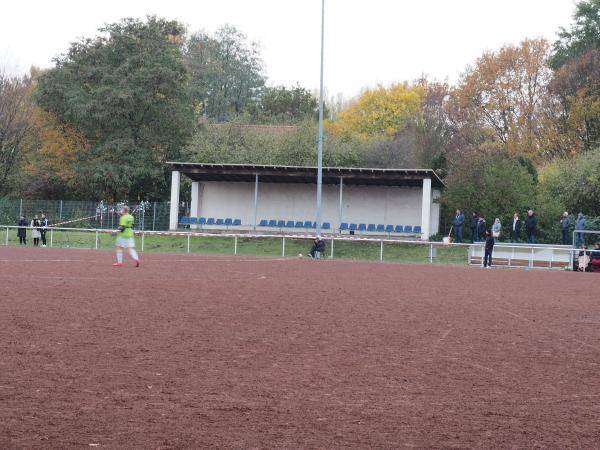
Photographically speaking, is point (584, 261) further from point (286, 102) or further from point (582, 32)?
point (286, 102)

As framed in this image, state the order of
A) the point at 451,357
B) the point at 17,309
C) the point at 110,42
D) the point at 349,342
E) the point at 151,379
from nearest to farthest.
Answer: the point at 151,379 < the point at 451,357 < the point at 349,342 < the point at 17,309 < the point at 110,42

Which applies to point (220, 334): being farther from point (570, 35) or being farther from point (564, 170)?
point (570, 35)

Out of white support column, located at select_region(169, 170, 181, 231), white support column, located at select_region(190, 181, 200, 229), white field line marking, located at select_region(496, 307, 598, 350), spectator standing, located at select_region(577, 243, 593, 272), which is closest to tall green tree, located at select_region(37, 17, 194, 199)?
white support column, located at select_region(190, 181, 200, 229)

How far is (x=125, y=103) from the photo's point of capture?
5919cm

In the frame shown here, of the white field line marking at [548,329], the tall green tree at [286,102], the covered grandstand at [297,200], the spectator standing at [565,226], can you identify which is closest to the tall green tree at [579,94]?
the covered grandstand at [297,200]

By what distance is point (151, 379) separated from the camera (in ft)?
28.6

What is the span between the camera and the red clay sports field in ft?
22.3

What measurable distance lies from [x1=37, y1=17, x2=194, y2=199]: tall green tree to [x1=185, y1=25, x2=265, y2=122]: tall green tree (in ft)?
78.9

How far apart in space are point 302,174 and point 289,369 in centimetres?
3768

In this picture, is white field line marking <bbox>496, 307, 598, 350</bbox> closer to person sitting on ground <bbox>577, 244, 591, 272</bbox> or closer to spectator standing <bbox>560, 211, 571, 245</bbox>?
person sitting on ground <bbox>577, 244, 591, 272</bbox>

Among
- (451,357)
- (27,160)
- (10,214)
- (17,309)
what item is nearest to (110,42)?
(27,160)

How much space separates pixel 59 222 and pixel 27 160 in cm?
1654

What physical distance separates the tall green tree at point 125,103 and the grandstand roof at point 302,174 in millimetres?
10918

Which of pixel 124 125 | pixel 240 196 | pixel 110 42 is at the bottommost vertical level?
pixel 240 196
